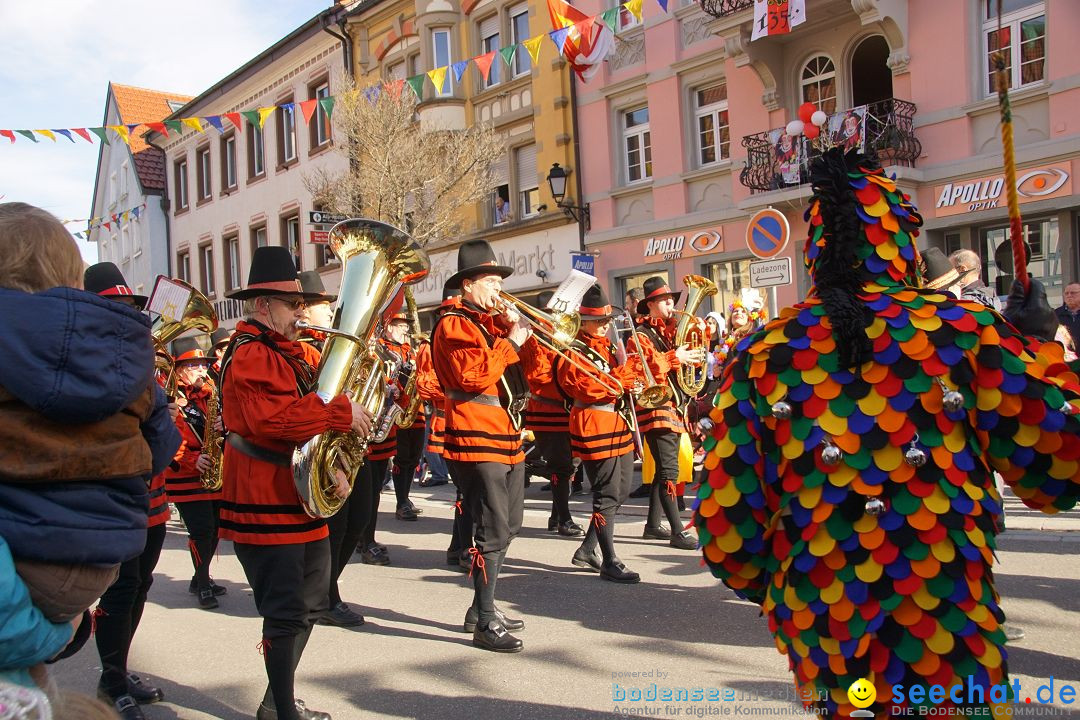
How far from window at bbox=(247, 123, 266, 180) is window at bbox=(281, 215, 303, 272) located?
248 cm

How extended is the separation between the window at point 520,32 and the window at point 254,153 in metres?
11.8

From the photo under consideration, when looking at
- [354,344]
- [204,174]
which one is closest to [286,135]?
[204,174]

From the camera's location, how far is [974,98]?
523 inches

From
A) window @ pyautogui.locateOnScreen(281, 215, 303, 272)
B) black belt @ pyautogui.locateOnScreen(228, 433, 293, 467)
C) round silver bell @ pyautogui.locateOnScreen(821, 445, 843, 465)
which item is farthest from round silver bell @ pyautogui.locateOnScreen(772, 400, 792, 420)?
window @ pyautogui.locateOnScreen(281, 215, 303, 272)

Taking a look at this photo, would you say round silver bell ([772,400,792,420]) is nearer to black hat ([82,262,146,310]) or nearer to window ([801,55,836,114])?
black hat ([82,262,146,310])

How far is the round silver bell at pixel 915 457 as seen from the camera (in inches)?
86.5

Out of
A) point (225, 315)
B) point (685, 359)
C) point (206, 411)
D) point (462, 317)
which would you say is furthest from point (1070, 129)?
point (225, 315)

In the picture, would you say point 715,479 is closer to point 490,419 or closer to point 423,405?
point 490,419

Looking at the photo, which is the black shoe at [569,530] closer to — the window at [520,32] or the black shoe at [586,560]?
the black shoe at [586,560]

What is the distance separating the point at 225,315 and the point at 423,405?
2490 centimetres

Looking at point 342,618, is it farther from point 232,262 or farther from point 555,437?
point 232,262

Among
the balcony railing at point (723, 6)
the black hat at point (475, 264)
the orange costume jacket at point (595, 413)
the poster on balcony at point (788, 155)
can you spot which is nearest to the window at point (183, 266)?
the balcony railing at point (723, 6)

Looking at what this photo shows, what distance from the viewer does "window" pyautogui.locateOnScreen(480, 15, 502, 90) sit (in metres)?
20.9

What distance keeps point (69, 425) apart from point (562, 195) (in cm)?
1654
